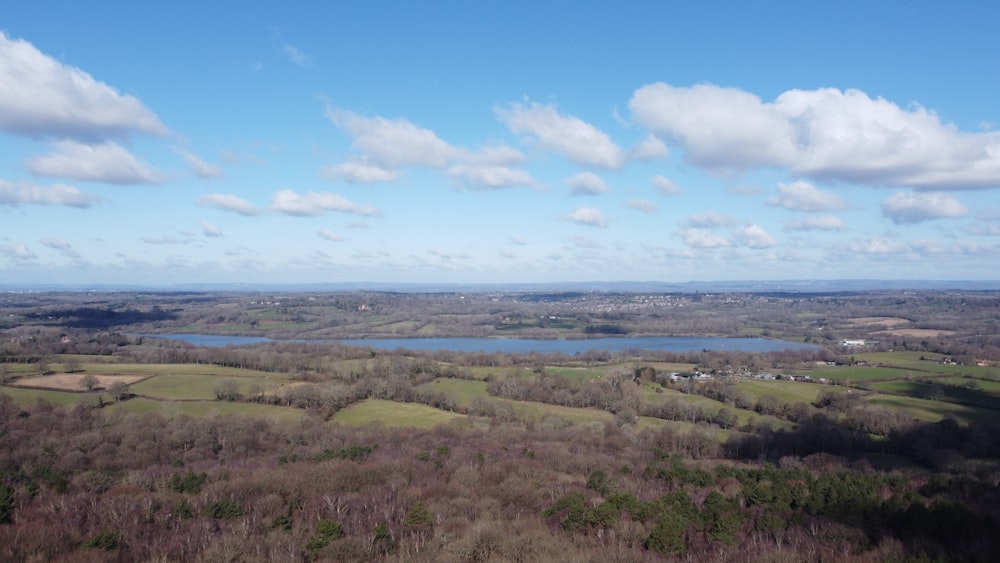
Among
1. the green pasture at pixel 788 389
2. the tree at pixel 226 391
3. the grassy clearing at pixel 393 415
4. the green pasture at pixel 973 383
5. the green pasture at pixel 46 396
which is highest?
the green pasture at pixel 46 396

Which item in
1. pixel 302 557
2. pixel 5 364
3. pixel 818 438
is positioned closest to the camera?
pixel 302 557

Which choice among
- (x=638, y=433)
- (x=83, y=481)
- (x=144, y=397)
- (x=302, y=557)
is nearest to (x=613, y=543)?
(x=302, y=557)

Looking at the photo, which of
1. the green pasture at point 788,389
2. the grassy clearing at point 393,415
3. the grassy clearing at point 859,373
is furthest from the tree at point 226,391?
the grassy clearing at point 859,373

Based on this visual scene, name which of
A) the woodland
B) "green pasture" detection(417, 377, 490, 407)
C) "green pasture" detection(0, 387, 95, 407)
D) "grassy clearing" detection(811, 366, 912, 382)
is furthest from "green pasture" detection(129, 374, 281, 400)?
"grassy clearing" detection(811, 366, 912, 382)

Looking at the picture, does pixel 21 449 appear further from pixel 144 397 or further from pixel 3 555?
pixel 3 555

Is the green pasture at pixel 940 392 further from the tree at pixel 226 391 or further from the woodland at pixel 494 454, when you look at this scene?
the tree at pixel 226 391

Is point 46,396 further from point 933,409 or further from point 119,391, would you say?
point 933,409

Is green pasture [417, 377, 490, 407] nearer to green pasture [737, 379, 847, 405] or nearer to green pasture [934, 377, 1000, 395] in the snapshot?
green pasture [737, 379, 847, 405]
